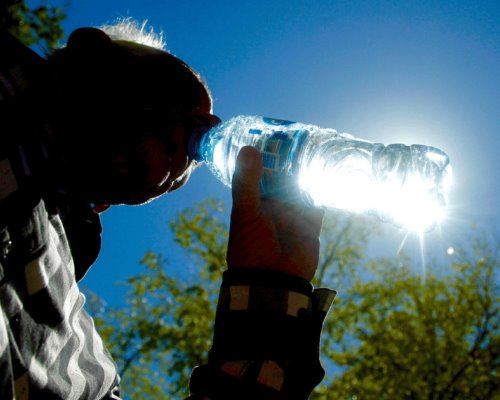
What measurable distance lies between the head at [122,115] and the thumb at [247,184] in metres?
0.40

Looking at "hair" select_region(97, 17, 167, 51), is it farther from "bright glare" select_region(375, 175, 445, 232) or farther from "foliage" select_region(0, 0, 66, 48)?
"foliage" select_region(0, 0, 66, 48)

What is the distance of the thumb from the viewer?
59.9 inches

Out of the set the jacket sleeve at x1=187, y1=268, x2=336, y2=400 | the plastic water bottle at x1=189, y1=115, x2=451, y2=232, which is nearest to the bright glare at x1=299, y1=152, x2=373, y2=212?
the plastic water bottle at x1=189, y1=115, x2=451, y2=232

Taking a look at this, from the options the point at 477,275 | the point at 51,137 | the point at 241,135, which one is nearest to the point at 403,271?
the point at 477,275

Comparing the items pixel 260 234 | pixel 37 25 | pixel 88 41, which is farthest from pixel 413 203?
pixel 37 25

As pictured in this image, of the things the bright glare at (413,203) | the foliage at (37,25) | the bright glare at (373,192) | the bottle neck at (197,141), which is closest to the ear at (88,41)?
the bottle neck at (197,141)

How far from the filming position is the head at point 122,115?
162cm

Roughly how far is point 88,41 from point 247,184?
2.88ft

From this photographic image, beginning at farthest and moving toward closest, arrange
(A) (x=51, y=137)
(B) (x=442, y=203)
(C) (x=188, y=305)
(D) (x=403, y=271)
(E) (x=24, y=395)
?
(D) (x=403, y=271) → (C) (x=188, y=305) → (B) (x=442, y=203) → (A) (x=51, y=137) → (E) (x=24, y=395)

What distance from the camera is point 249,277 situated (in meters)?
1.39

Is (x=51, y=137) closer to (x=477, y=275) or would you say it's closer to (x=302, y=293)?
(x=302, y=293)

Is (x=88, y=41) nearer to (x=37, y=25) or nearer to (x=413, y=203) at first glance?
(x=413, y=203)

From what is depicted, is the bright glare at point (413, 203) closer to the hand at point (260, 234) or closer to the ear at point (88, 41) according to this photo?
the hand at point (260, 234)

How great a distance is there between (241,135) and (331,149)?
0.45m
